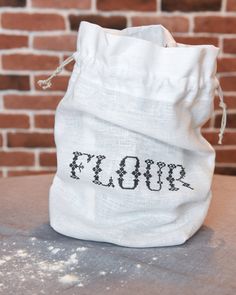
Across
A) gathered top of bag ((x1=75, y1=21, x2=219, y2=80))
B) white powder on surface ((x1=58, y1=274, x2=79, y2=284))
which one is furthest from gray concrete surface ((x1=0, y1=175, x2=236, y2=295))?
gathered top of bag ((x1=75, y1=21, x2=219, y2=80))

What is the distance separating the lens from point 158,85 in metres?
0.67

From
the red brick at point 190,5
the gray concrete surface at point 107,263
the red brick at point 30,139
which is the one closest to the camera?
the gray concrete surface at point 107,263

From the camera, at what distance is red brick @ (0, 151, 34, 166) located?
1555mm

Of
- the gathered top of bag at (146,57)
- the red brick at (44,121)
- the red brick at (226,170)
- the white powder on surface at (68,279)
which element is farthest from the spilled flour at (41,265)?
the red brick at (226,170)

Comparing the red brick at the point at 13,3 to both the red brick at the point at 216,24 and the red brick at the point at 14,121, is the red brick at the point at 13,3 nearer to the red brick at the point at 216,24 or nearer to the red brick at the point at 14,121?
the red brick at the point at 14,121

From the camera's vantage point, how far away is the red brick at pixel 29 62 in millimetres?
1474

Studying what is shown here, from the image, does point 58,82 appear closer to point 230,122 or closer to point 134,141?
point 230,122

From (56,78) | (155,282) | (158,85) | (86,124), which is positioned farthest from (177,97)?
(56,78)

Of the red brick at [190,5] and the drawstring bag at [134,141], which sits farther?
the red brick at [190,5]

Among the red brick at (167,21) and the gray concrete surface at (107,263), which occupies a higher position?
the red brick at (167,21)

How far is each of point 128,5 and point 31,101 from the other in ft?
1.31

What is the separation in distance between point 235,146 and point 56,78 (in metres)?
0.58

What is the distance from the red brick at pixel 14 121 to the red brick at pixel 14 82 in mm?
85

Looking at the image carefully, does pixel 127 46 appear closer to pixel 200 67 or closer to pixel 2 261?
pixel 200 67
